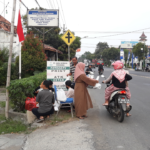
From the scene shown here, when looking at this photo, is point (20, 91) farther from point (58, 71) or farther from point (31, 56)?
point (31, 56)

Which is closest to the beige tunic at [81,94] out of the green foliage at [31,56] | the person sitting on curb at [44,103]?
the person sitting on curb at [44,103]

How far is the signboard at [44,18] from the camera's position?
1731 centimetres

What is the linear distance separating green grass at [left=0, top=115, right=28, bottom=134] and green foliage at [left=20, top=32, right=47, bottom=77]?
617cm

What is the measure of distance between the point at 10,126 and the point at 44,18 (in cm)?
1316

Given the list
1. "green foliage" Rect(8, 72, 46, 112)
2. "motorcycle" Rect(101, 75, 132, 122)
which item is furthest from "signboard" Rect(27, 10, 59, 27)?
"motorcycle" Rect(101, 75, 132, 122)

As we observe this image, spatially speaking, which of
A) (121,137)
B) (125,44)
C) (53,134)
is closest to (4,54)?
(53,134)

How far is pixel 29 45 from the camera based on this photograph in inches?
496

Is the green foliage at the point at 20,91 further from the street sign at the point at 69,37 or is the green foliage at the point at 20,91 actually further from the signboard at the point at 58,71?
the street sign at the point at 69,37

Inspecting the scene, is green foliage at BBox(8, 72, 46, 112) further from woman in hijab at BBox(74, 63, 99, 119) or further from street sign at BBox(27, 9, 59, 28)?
street sign at BBox(27, 9, 59, 28)

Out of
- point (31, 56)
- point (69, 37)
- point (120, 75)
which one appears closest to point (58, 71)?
point (120, 75)

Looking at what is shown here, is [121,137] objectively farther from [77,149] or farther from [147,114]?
[147,114]

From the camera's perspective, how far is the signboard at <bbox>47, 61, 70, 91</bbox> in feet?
26.4

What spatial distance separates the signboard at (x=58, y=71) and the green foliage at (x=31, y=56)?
4.65m

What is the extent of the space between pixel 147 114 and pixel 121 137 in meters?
2.49
